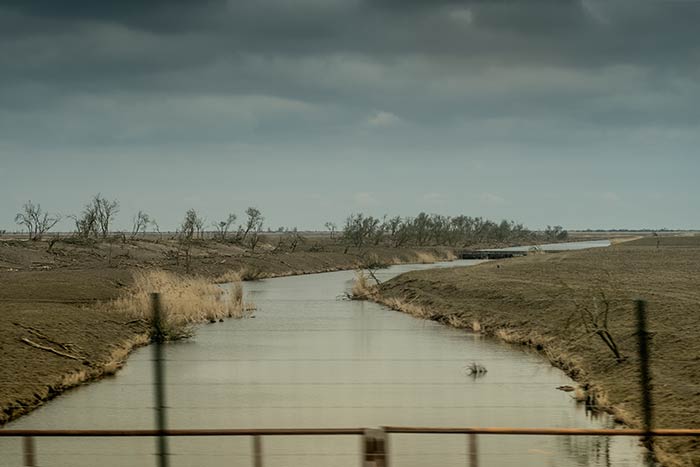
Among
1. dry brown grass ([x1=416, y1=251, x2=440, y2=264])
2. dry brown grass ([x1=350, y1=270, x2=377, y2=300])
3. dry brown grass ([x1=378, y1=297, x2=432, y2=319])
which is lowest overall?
dry brown grass ([x1=378, y1=297, x2=432, y2=319])

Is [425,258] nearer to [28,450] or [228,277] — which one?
[228,277]

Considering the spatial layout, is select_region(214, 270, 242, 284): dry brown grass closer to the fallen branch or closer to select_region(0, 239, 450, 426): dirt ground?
select_region(0, 239, 450, 426): dirt ground

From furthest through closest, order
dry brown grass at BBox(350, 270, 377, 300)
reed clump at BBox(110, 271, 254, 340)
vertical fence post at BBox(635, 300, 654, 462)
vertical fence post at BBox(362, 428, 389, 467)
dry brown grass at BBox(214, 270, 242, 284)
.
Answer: dry brown grass at BBox(214, 270, 242, 284)
dry brown grass at BBox(350, 270, 377, 300)
reed clump at BBox(110, 271, 254, 340)
vertical fence post at BBox(635, 300, 654, 462)
vertical fence post at BBox(362, 428, 389, 467)

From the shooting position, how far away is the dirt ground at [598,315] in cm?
1550

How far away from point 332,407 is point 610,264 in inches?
1429

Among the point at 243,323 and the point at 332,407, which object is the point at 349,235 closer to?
the point at 243,323

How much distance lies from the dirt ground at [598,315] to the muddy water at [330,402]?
86 cm

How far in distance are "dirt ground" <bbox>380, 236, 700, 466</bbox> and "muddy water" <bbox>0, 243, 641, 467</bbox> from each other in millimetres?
856

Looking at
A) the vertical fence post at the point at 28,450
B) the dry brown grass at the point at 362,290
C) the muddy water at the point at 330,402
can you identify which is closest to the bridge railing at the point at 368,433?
the vertical fence post at the point at 28,450

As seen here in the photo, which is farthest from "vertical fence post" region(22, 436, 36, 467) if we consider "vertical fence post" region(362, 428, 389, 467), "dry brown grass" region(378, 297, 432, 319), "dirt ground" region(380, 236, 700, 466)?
"dry brown grass" region(378, 297, 432, 319)

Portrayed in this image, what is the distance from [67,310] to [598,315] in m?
18.6

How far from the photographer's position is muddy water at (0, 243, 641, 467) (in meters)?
12.7

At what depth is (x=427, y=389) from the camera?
1823 cm

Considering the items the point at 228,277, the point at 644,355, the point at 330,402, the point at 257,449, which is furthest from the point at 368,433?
the point at 228,277
